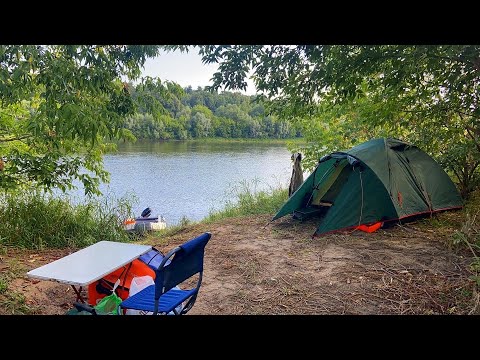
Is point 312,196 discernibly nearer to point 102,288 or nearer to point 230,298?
point 230,298

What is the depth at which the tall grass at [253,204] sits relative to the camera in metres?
6.28

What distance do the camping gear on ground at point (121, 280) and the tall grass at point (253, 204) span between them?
354 cm

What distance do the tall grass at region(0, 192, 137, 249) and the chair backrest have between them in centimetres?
270

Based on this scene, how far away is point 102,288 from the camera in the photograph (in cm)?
250

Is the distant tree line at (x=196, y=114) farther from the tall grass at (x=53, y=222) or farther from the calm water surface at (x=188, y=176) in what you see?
the calm water surface at (x=188, y=176)

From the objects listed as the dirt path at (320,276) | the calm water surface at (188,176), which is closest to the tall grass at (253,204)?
the calm water surface at (188,176)

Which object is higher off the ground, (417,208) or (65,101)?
(65,101)

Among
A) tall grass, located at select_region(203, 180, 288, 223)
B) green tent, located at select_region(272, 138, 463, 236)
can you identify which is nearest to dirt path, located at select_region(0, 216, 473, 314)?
green tent, located at select_region(272, 138, 463, 236)
